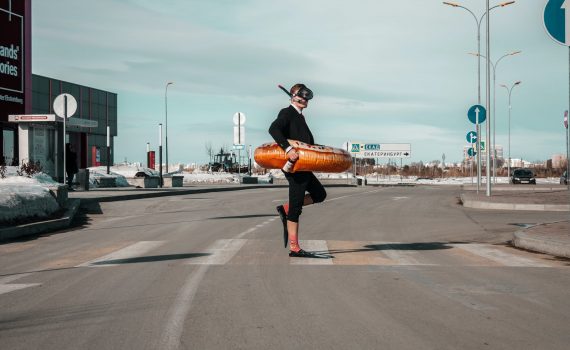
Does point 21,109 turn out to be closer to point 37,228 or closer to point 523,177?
point 37,228

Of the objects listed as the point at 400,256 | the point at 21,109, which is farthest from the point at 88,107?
the point at 400,256

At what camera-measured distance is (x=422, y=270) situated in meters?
7.62

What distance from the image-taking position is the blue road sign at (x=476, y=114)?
2734cm

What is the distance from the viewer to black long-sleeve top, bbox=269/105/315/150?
8289 mm

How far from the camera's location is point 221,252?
9.15m

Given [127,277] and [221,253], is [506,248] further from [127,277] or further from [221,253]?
[127,277]

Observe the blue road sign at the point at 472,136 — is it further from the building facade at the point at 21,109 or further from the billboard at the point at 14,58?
the billboard at the point at 14,58

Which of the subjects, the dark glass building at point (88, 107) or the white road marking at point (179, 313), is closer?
the white road marking at point (179, 313)

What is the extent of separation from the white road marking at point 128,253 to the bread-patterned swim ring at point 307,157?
219 centimetres

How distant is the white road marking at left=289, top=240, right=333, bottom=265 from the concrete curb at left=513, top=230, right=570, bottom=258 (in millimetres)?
3062

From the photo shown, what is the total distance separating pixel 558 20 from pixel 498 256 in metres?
4.00

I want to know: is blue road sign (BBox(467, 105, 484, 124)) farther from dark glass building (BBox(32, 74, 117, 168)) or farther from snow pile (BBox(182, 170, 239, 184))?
dark glass building (BBox(32, 74, 117, 168))

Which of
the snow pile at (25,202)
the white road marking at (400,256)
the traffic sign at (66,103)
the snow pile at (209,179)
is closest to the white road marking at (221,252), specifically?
the white road marking at (400,256)

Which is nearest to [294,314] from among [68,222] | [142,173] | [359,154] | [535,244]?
[535,244]
